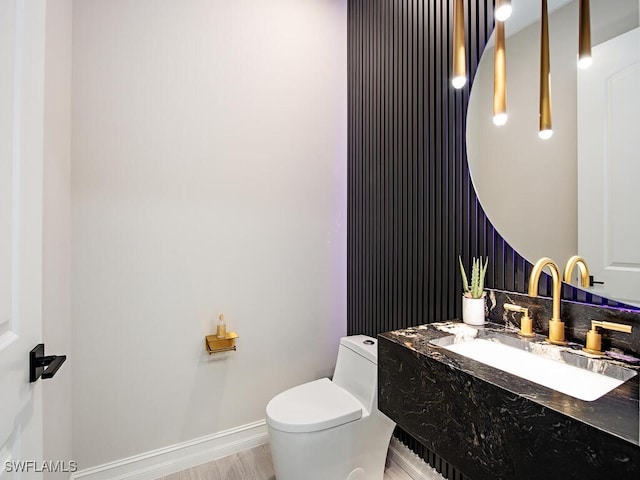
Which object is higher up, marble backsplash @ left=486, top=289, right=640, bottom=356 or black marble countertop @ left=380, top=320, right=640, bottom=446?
marble backsplash @ left=486, top=289, right=640, bottom=356

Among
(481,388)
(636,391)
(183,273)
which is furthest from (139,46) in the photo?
(636,391)

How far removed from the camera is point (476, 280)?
1261mm

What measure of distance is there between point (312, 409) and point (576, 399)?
1093mm

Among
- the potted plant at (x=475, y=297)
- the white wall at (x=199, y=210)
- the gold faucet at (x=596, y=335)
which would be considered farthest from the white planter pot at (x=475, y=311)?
the white wall at (x=199, y=210)

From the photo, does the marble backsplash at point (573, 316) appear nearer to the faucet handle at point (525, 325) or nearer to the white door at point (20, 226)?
the faucet handle at point (525, 325)

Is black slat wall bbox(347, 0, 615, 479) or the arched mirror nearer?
the arched mirror

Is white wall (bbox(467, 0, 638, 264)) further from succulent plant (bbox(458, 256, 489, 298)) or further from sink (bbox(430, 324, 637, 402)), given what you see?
sink (bbox(430, 324, 637, 402))

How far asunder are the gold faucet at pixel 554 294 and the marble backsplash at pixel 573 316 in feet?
0.15

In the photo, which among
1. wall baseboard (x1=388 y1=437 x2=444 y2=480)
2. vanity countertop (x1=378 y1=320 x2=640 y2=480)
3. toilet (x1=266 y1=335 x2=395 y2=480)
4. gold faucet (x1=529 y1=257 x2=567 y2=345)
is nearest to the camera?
vanity countertop (x1=378 y1=320 x2=640 y2=480)

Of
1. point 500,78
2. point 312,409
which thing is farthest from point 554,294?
point 312,409

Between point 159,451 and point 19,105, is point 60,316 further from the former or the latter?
point 19,105

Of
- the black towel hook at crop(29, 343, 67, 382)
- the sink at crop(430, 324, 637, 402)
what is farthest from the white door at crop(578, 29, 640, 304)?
the black towel hook at crop(29, 343, 67, 382)

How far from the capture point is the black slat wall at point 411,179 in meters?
1.36

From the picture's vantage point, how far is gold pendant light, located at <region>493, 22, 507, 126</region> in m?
1.20
